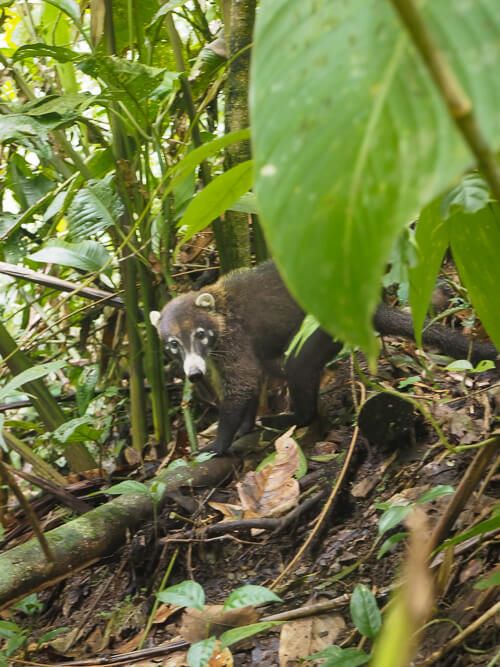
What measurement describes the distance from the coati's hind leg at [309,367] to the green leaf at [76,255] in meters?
1.21

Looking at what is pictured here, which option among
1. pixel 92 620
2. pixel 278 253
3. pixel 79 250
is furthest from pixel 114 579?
pixel 278 253

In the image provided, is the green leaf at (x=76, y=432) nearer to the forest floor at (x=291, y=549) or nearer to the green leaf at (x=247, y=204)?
the forest floor at (x=291, y=549)

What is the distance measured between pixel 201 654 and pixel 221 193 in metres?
1.30

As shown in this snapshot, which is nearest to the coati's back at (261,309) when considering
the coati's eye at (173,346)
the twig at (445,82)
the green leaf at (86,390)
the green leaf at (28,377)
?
the coati's eye at (173,346)

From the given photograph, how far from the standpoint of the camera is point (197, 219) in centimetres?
148

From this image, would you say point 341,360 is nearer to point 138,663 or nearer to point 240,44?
point 240,44

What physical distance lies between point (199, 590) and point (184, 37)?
4.43 metres

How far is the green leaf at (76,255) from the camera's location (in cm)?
355

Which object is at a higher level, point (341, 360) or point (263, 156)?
point (263, 156)

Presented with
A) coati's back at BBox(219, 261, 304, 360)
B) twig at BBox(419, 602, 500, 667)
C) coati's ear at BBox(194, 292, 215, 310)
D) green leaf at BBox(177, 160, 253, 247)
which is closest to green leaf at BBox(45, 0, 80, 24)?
coati's back at BBox(219, 261, 304, 360)

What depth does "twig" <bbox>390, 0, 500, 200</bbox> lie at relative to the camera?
539 mm

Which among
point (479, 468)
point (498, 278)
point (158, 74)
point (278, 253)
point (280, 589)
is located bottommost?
point (280, 589)

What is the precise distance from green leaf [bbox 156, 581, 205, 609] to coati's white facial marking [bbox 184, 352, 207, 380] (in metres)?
2.05

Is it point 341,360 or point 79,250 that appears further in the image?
point 341,360
